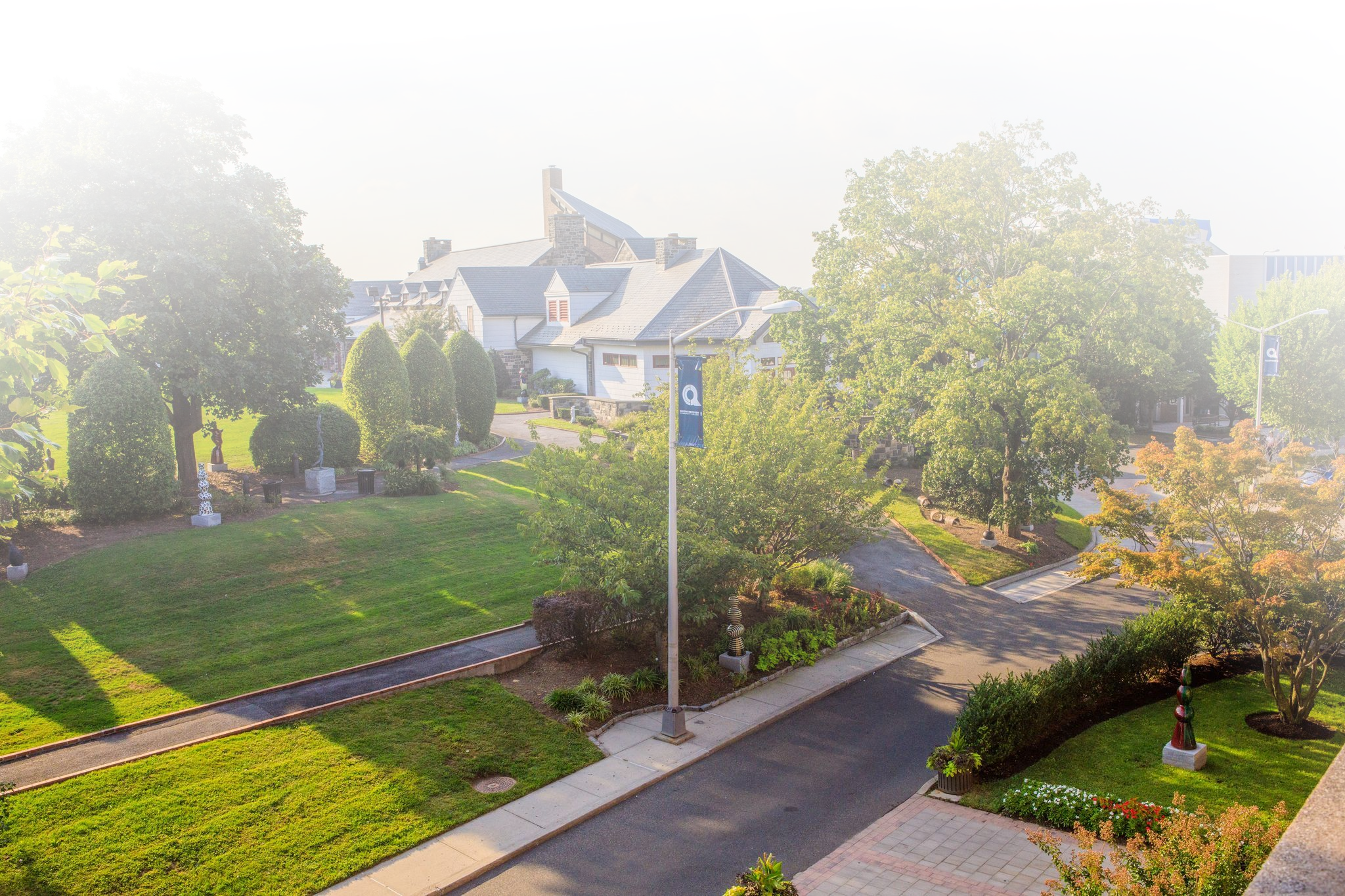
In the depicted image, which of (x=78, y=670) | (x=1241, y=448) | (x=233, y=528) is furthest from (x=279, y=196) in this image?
(x=1241, y=448)

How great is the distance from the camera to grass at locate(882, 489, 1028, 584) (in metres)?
27.3

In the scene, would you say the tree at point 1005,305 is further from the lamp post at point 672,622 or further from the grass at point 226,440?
the grass at point 226,440

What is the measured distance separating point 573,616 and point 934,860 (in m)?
8.80

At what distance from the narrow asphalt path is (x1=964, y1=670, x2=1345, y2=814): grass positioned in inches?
394

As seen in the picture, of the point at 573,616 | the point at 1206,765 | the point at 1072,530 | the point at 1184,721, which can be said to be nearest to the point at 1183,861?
the point at 1184,721

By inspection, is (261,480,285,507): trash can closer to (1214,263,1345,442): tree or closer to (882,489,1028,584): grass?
(882,489,1028,584): grass

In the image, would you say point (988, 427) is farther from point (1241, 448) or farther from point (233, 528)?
point (233, 528)

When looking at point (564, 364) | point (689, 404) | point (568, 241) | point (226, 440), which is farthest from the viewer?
point (568, 241)

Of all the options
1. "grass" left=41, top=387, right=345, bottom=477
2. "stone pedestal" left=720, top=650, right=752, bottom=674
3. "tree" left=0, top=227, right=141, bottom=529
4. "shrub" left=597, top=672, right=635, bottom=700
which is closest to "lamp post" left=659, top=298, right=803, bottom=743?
"shrub" left=597, top=672, right=635, bottom=700

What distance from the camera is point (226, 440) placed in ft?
127

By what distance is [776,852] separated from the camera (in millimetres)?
12836

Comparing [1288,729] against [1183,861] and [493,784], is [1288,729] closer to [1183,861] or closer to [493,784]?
[1183,861]

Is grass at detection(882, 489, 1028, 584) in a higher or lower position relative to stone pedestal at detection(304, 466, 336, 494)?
lower

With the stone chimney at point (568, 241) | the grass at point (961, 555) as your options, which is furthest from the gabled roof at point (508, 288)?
the grass at point (961, 555)
